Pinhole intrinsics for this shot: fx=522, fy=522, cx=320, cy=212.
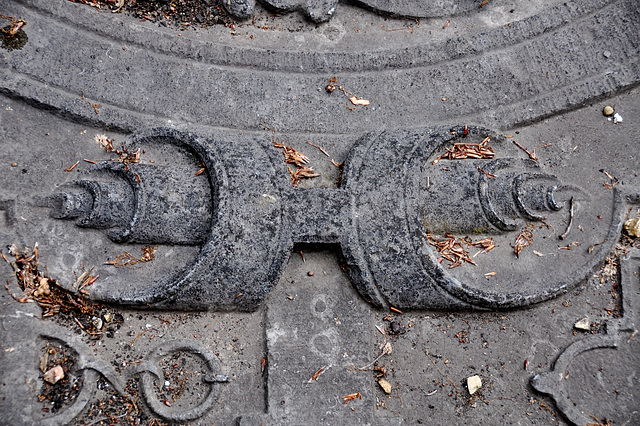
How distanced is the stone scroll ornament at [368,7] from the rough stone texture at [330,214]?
107 millimetres

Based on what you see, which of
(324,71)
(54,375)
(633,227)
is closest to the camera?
(54,375)

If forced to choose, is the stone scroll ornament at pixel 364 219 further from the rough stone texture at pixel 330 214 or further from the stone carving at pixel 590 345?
the stone carving at pixel 590 345

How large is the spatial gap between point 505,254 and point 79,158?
234cm

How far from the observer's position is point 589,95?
118 inches

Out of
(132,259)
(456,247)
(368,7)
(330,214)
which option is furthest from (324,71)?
(132,259)

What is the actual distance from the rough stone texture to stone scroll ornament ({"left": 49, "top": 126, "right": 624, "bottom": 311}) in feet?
0.04

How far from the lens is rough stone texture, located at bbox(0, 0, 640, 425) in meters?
2.56

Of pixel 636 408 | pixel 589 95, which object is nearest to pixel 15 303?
pixel 636 408

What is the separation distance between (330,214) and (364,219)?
7.0 inches

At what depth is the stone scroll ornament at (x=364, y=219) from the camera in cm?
262

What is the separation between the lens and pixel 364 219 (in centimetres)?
269

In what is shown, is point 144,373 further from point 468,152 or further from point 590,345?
point 590,345

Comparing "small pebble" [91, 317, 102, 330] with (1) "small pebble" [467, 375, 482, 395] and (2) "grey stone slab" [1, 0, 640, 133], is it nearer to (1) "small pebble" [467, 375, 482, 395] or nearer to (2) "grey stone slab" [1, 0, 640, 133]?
(2) "grey stone slab" [1, 0, 640, 133]

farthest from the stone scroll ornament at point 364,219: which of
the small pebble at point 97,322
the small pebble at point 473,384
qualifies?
the small pebble at point 473,384
